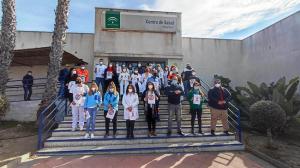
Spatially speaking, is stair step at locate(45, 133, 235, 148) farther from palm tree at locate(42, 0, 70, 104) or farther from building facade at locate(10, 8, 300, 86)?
building facade at locate(10, 8, 300, 86)

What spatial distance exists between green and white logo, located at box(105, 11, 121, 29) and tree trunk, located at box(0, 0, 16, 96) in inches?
195

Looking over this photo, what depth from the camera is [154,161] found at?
705 cm

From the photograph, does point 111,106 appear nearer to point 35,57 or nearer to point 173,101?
point 173,101

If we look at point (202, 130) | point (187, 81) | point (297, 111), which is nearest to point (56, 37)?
point (187, 81)

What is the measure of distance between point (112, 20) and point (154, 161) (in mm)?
9920

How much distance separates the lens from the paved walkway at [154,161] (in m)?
6.70

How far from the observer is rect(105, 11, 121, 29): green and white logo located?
1487 cm

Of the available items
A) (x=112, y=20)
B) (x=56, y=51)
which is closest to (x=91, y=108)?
(x=56, y=51)

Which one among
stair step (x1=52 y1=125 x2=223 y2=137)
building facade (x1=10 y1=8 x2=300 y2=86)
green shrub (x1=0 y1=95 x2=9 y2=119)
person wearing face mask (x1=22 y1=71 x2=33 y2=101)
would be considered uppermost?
building facade (x1=10 y1=8 x2=300 y2=86)

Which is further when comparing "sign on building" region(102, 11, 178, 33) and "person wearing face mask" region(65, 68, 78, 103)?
"sign on building" region(102, 11, 178, 33)

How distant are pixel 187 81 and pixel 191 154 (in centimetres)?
452

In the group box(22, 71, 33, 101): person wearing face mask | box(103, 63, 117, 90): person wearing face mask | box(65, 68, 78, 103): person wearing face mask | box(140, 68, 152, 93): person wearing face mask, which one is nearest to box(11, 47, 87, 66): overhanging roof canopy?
box(22, 71, 33, 101): person wearing face mask

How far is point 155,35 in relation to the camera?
15.4m

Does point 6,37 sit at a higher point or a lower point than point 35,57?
higher
